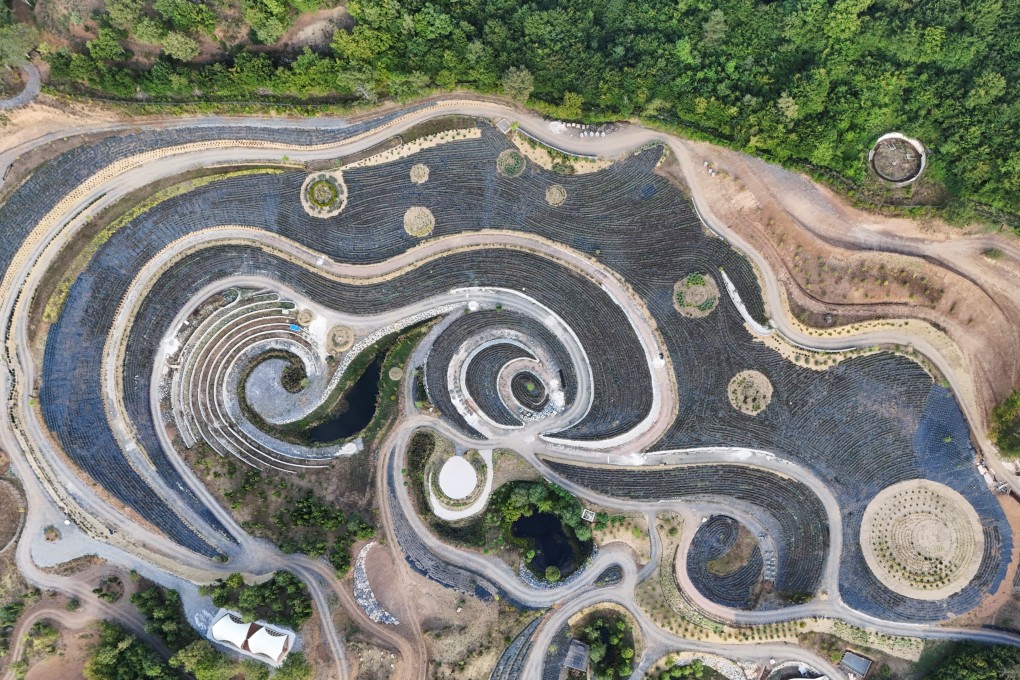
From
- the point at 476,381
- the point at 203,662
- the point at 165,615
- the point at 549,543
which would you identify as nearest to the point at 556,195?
the point at 476,381

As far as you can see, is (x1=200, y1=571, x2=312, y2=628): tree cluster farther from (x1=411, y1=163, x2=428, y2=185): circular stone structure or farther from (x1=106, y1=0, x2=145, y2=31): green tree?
(x1=106, y1=0, x2=145, y2=31): green tree

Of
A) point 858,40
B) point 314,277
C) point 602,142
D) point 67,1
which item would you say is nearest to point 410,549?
point 314,277

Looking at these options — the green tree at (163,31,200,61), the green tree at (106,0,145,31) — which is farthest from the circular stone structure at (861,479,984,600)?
the green tree at (106,0,145,31)

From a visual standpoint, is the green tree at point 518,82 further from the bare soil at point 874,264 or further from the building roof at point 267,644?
the building roof at point 267,644

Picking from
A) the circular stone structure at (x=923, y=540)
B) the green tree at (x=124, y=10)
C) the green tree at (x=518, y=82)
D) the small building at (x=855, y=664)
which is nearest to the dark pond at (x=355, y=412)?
the green tree at (x=518, y=82)

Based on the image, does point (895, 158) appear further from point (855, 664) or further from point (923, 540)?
point (855, 664)

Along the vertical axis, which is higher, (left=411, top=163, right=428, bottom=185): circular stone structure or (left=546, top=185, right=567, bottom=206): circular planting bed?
(left=546, top=185, right=567, bottom=206): circular planting bed
